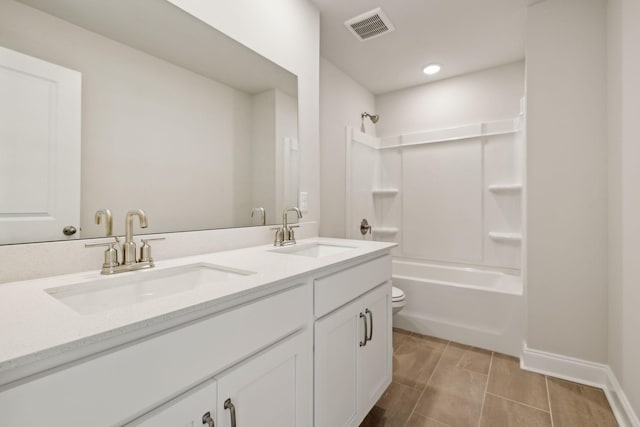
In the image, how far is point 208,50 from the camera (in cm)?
139

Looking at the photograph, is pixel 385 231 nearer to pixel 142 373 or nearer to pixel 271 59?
pixel 271 59

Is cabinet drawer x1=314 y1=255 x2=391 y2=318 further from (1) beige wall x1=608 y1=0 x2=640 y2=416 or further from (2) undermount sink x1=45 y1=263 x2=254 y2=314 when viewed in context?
(1) beige wall x1=608 y1=0 x2=640 y2=416

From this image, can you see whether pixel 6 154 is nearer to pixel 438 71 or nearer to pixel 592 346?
pixel 592 346

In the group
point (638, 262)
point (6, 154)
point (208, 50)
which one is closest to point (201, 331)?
point (6, 154)

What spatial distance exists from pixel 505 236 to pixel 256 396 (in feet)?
8.90

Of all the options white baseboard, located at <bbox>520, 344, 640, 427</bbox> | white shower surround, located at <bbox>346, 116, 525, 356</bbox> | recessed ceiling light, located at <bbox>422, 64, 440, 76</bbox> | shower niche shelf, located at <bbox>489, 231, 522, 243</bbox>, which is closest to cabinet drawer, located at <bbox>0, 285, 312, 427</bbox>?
white baseboard, located at <bbox>520, 344, 640, 427</bbox>

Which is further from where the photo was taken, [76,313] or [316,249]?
[316,249]

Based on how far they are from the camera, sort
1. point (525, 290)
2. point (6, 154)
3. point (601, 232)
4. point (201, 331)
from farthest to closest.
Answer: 1. point (525, 290)
2. point (601, 232)
3. point (6, 154)
4. point (201, 331)

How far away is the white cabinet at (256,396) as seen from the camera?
0.65 m

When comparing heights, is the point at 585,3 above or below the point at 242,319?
above

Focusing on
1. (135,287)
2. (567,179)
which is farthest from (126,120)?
(567,179)

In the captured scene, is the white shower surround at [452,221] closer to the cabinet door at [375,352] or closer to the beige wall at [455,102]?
the beige wall at [455,102]

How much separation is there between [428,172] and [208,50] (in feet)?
8.19

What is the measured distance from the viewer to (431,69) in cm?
284
